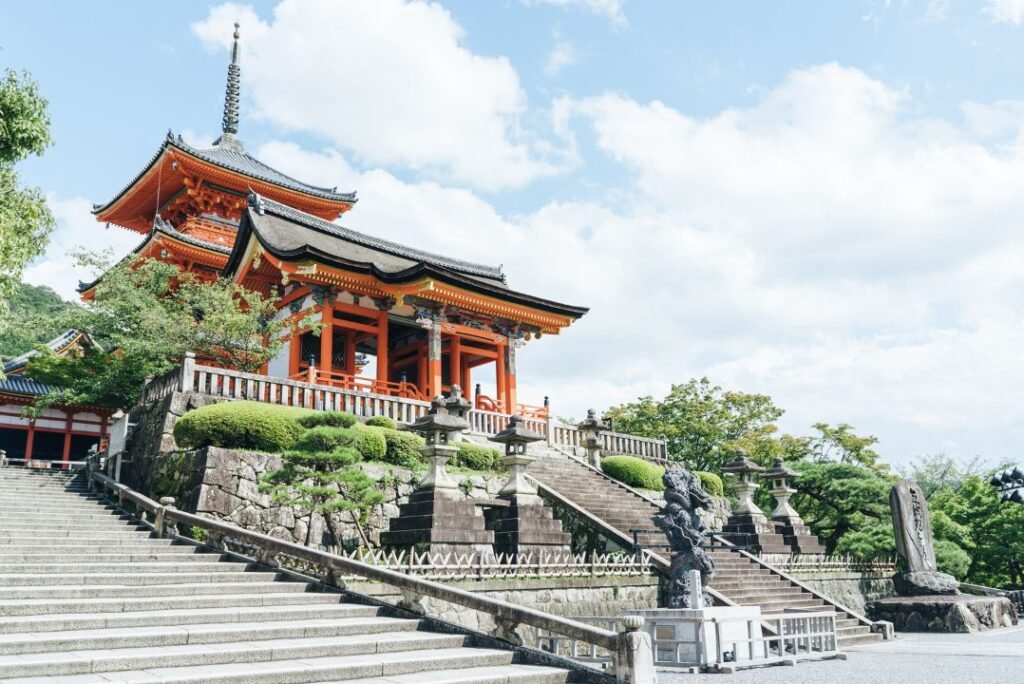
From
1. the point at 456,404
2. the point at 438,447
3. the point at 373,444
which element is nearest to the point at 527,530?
the point at 438,447

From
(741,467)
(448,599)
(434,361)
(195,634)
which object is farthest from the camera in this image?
(434,361)

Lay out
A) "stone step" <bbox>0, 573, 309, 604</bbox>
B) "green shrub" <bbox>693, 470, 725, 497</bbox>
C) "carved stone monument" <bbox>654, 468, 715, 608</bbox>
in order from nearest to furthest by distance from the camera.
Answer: "stone step" <bbox>0, 573, 309, 604</bbox>, "carved stone monument" <bbox>654, 468, 715, 608</bbox>, "green shrub" <bbox>693, 470, 725, 497</bbox>

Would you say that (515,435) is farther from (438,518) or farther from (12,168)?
(12,168)

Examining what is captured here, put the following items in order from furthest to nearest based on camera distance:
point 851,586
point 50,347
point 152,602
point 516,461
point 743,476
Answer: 1. point 50,347
2. point 851,586
3. point 743,476
4. point 516,461
5. point 152,602

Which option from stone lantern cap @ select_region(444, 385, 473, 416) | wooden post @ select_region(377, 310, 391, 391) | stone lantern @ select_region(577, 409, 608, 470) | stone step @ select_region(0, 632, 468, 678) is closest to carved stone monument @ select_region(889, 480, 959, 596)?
stone lantern @ select_region(577, 409, 608, 470)

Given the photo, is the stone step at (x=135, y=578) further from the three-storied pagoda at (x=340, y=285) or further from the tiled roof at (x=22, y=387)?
the tiled roof at (x=22, y=387)

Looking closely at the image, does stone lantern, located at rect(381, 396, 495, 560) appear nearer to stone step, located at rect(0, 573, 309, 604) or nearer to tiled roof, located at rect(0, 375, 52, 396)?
stone step, located at rect(0, 573, 309, 604)

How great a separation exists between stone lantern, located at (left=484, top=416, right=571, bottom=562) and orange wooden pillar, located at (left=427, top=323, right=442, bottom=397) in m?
8.35

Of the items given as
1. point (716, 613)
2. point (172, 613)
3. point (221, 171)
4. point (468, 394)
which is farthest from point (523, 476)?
point (221, 171)

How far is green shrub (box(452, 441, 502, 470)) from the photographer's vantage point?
1814cm

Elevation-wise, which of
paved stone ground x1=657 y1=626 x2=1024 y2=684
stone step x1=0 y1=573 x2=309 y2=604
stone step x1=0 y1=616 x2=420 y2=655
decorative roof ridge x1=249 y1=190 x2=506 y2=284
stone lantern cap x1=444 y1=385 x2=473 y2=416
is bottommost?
paved stone ground x1=657 y1=626 x2=1024 y2=684

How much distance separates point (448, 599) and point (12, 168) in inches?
414

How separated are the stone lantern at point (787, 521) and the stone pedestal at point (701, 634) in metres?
9.75

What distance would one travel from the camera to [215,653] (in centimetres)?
721
